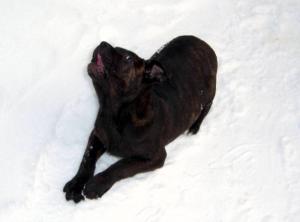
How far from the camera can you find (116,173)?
4.87 meters

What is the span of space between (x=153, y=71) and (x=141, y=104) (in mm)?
267

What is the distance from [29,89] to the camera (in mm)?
5750

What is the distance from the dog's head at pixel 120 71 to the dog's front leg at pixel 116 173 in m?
0.71

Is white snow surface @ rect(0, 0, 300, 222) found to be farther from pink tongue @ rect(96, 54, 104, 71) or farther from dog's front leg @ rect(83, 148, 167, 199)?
pink tongue @ rect(96, 54, 104, 71)

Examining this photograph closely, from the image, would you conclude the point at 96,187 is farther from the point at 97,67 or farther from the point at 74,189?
the point at 97,67

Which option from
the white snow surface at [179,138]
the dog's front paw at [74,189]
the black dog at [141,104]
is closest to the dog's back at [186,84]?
the black dog at [141,104]

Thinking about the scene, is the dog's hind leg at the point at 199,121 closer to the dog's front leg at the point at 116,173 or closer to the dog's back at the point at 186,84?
the dog's back at the point at 186,84

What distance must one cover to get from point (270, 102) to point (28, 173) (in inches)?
89.3

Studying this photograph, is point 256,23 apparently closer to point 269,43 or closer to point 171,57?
point 269,43

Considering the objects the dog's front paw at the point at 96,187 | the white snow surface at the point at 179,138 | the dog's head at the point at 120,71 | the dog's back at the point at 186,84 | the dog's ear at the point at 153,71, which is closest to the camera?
the dog's head at the point at 120,71

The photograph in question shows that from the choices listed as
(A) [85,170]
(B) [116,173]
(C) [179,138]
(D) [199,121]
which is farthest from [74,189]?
(D) [199,121]

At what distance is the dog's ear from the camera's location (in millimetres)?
4340

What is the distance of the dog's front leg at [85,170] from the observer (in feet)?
16.0

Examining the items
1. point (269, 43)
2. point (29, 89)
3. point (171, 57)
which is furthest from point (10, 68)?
point (269, 43)
